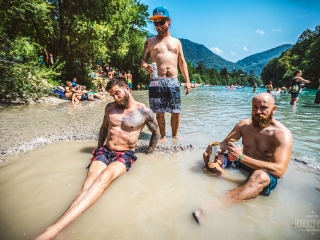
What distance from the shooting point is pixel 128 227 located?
5.43 ft

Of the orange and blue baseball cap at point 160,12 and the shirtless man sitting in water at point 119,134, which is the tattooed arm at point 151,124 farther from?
the orange and blue baseball cap at point 160,12

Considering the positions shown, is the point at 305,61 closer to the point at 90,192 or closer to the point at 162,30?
the point at 162,30

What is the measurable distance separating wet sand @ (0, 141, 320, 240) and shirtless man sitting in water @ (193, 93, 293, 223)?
0.12 metres

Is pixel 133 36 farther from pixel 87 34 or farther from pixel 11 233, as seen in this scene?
pixel 11 233

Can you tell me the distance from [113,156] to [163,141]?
142cm

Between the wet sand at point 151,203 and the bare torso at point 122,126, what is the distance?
15.9 inches

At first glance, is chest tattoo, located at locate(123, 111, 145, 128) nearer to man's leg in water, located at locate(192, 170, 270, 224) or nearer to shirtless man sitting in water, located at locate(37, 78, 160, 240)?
shirtless man sitting in water, located at locate(37, 78, 160, 240)

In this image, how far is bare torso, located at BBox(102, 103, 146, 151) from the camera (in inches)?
112

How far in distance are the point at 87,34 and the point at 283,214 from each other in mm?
16061

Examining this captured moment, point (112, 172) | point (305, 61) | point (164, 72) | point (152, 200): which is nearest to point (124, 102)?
point (112, 172)

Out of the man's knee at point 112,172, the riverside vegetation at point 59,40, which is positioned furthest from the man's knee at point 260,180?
the riverside vegetation at point 59,40

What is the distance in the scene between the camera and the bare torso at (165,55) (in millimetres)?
3871

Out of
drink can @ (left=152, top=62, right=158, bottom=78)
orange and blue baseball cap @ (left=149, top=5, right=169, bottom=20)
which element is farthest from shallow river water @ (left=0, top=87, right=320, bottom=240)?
orange and blue baseball cap @ (left=149, top=5, right=169, bottom=20)

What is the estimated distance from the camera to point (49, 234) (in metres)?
1.48
